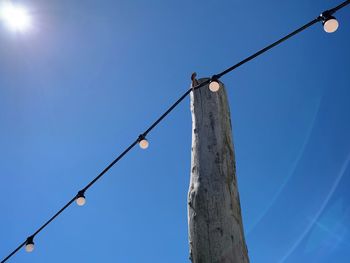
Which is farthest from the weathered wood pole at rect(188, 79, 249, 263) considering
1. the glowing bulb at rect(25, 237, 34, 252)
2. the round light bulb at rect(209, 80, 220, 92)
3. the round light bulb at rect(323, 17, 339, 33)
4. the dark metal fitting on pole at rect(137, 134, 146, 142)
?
the glowing bulb at rect(25, 237, 34, 252)

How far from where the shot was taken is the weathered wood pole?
2.07 metres

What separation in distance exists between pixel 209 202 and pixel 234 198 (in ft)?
0.61

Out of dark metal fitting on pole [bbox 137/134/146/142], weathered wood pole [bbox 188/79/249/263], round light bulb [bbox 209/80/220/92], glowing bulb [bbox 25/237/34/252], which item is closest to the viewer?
weathered wood pole [bbox 188/79/249/263]

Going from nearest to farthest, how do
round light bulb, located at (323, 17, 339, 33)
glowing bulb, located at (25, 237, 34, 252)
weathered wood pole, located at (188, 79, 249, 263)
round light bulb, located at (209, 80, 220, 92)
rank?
weathered wood pole, located at (188, 79, 249, 263), round light bulb, located at (323, 17, 339, 33), round light bulb, located at (209, 80, 220, 92), glowing bulb, located at (25, 237, 34, 252)

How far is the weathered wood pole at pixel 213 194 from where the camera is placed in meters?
2.07

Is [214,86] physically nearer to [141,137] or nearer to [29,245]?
[141,137]

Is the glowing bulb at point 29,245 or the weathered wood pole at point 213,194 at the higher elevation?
the glowing bulb at point 29,245

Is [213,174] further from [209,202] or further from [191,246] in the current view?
[191,246]

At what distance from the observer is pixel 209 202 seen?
2.21 m

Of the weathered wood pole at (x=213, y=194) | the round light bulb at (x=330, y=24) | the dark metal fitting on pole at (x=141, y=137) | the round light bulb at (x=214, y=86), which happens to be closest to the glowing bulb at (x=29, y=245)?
the dark metal fitting on pole at (x=141, y=137)

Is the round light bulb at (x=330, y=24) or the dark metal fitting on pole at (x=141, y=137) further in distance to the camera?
the dark metal fitting on pole at (x=141, y=137)

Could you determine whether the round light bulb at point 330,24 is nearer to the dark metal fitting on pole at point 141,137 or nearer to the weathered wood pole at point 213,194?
the weathered wood pole at point 213,194

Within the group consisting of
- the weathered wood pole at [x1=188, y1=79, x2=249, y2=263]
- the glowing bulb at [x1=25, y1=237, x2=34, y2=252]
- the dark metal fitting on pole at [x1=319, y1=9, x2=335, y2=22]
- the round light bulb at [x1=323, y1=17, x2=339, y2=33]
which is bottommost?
the weathered wood pole at [x1=188, y1=79, x2=249, y2=263]

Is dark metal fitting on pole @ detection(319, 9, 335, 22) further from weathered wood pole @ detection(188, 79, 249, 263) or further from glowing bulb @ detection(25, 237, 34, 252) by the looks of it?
glowing bulb @ detection(25, 237, 34, 252)
